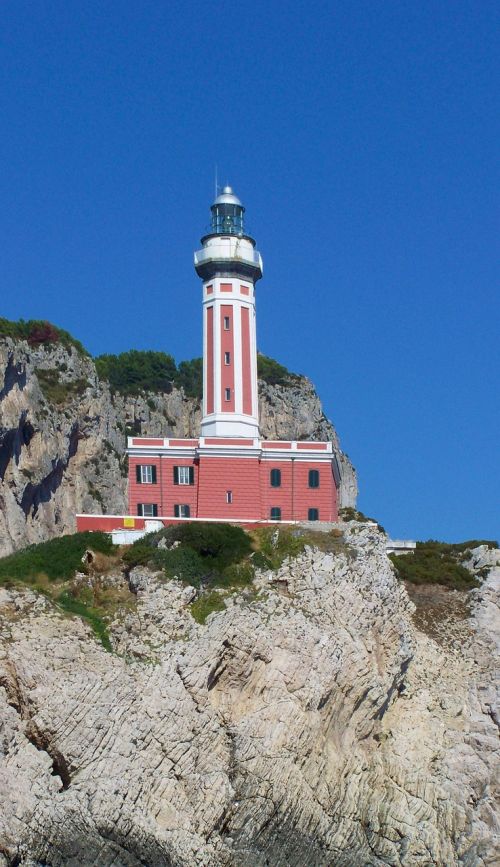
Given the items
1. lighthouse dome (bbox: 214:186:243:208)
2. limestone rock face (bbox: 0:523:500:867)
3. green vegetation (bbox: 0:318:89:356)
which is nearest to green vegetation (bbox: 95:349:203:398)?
green vegetation (bbox: 0:318:89:356)

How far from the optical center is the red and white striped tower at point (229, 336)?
55.0 meters

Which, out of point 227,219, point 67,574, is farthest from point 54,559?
point 227,219

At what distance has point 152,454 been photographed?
54469 millimetres

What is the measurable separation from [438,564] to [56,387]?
26487mm

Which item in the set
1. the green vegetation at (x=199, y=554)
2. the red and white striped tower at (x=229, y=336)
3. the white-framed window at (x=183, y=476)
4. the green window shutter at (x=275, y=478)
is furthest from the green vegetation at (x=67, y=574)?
the red and white striped tower at (x=229, y=336)

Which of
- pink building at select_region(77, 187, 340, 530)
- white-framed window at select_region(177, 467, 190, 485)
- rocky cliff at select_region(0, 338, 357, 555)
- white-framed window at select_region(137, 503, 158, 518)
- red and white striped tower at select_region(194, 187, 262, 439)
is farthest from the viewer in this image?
rocky cliff at select_region(0, 338, 357, 555)

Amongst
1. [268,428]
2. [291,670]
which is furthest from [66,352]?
[291,670]

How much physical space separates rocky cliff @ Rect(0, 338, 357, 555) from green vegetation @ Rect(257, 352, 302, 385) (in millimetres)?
646

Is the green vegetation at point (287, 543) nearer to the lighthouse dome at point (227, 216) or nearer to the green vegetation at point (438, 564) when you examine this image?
the green vegetation at point (438, 564)

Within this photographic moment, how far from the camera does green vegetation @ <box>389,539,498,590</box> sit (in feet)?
182

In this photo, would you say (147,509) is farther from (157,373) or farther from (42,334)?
(157,373)

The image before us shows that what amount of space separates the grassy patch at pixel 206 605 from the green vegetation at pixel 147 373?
4614cm

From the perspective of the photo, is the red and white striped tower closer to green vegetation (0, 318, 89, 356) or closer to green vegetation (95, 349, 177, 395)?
green vegetation (0, 318, 89, 356)

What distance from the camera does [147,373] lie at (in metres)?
97.0
